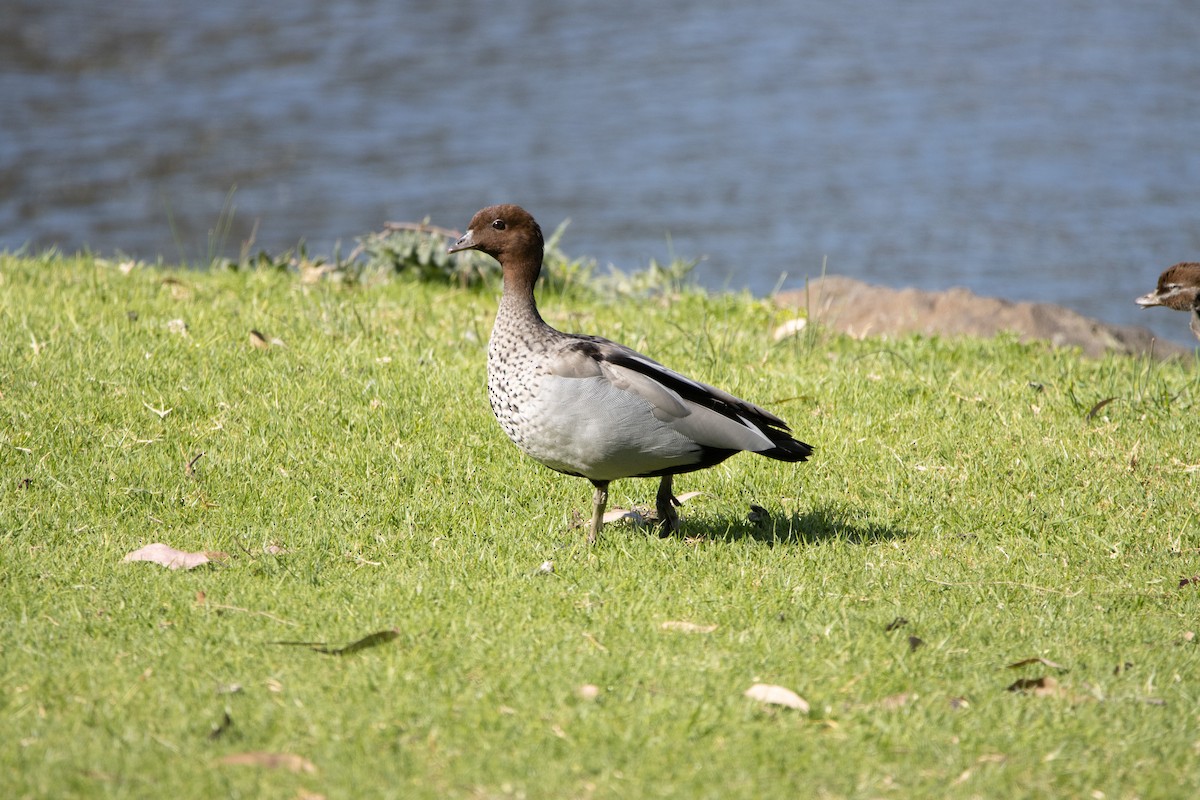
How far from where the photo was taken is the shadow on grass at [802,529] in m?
5.04

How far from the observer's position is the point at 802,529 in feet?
16.8

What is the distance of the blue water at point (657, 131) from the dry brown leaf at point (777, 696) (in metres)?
7.60

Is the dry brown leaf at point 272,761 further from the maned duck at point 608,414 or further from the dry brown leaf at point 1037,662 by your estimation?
the dry brown leaf at point 1037,662

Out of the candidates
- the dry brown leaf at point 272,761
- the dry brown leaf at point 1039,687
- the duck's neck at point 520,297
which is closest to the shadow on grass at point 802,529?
the duck's neck at point 520,297

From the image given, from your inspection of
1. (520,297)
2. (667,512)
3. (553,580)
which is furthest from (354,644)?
(520,297)

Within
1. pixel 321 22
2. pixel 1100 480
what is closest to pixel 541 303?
pixel 1100 480

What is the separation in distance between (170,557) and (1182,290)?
4.10 meters

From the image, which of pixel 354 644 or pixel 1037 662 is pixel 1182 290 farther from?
pixel 354 644

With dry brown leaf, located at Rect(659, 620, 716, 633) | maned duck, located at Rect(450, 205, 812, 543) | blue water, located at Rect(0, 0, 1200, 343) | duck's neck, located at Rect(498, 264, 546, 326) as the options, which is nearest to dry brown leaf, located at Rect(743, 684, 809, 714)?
dry brown leaf, located at Rect(659, 620, 716, 633)

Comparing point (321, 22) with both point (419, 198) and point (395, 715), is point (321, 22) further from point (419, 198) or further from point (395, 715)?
point (395, 715)

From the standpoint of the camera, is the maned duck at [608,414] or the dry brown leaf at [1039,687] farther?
the maned duck at [608,414]

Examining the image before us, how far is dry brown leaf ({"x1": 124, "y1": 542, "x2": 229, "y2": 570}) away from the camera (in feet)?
15.1

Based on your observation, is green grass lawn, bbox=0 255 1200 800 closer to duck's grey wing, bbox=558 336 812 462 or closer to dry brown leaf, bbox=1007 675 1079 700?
dry brown leaf, bbox=1007 675 1079 700

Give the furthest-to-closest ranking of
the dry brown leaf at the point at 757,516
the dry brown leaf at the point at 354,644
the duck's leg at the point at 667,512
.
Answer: the dry brown leaf at the point at 757,516
the duck's leg at the point at 667,512
the dry brown leaf at the point at 354,644
